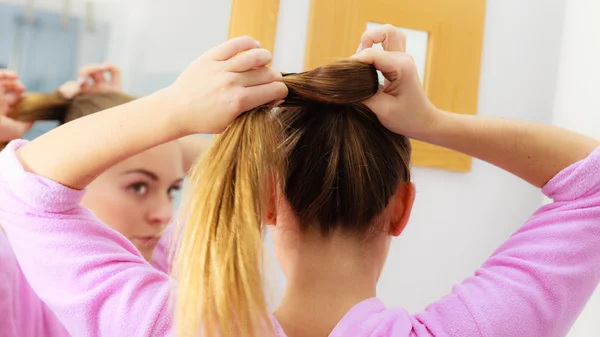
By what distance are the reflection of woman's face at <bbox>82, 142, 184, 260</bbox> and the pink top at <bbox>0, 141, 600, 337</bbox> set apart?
0.48 metres

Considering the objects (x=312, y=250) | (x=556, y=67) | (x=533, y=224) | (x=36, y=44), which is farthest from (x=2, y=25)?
(x=556, y=67)

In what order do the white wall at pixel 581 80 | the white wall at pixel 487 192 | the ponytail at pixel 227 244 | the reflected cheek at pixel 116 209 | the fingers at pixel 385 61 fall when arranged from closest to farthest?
the ponytail at pixel 227 244 → the fingers at pixel 385 61 → the reflected cheek at pixel 116 209 → the white wall at pixel 581 80 → the white wall at pixel 487 192

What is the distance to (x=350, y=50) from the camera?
1341mm

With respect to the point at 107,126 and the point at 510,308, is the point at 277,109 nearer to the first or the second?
the point at 107,126

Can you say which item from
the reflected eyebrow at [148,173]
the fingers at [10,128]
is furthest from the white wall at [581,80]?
the fingers at [10,128]

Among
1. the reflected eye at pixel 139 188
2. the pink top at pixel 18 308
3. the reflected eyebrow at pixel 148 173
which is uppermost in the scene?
the reflected eyebrow at pixel 148 173

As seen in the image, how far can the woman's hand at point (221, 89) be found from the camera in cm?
54

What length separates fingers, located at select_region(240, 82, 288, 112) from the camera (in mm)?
544

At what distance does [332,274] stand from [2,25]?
33.7 inches

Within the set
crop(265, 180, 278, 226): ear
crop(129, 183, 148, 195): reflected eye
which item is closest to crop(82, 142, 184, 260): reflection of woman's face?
crop(129, 183, 148, 195): reflected eye

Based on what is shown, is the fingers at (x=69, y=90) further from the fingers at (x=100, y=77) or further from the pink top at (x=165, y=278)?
the pink top at (x=165, y=278)

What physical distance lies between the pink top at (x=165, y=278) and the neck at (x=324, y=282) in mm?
25

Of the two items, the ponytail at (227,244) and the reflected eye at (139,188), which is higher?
the ponytail at (227,244)

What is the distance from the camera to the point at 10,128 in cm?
111
